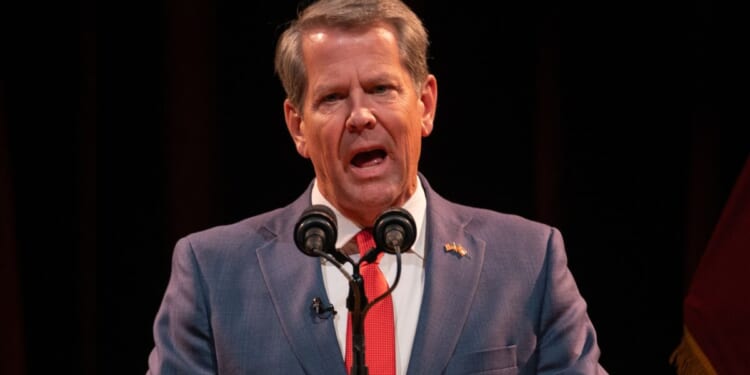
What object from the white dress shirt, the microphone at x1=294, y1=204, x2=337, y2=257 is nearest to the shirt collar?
the white dress shirt

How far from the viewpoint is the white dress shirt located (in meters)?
1.89

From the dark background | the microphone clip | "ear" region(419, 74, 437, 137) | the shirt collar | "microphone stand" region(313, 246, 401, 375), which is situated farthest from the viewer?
the dark background

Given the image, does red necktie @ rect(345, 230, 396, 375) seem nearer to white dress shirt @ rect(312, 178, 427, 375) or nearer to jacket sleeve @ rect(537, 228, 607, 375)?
white dress shirt @ rect(312, 178, 427, 375)

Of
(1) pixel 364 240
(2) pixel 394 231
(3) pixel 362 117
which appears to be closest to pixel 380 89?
(3) pixel 362 117

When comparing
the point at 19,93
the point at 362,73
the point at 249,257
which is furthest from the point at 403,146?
the point at 19,93

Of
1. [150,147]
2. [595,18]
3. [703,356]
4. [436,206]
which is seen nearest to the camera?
[436,206]

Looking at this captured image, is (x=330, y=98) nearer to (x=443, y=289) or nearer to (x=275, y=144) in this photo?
(x=443, y=289)

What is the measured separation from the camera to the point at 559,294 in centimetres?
194

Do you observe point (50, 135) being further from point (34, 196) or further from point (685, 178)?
point (685, 178)

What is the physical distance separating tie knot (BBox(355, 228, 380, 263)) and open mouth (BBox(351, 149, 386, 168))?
6.2 inches

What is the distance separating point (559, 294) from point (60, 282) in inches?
65.0

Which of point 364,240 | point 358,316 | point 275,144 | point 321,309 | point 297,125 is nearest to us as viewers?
point 358,316

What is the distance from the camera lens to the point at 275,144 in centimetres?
310

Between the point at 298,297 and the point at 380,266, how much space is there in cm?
20
